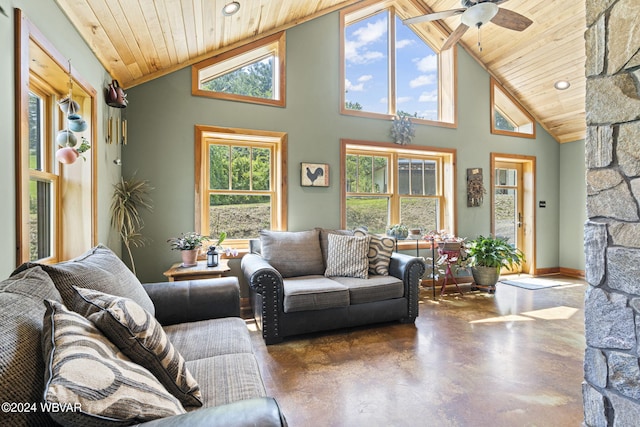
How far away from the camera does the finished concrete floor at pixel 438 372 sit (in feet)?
5.82

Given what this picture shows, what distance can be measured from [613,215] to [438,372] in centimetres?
146

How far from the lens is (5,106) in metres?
1.48

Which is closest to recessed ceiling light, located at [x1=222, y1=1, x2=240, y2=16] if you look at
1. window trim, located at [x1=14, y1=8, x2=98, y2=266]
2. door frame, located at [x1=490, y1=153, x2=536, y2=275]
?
window trim, located at [x1=14, y1=8, x2=98, y2=266]

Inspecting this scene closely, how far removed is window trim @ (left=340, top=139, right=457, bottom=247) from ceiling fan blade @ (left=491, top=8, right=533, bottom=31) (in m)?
1.79

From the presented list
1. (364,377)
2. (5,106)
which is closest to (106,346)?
(5,106)

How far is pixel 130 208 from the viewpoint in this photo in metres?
3.14

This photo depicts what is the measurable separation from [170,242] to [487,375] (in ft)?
10.5

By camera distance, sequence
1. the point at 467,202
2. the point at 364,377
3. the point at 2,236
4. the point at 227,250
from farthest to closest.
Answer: the point at 467,202
the point at 227,250
the point at 364,377
the point at 2,236

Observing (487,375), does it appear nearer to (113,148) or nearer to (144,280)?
(144,280)

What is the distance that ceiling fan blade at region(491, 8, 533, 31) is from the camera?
2.86 meters

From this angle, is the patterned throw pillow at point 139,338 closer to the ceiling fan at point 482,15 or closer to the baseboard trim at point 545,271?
the ceiling fan at point 482,15

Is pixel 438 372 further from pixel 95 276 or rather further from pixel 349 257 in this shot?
pixel 95 276

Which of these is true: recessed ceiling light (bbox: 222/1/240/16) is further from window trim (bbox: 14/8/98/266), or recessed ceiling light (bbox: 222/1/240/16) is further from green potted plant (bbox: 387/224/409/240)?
green potted plant (bbox: 387/224/409/240)

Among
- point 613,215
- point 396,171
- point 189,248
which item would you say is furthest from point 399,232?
point 613,215
